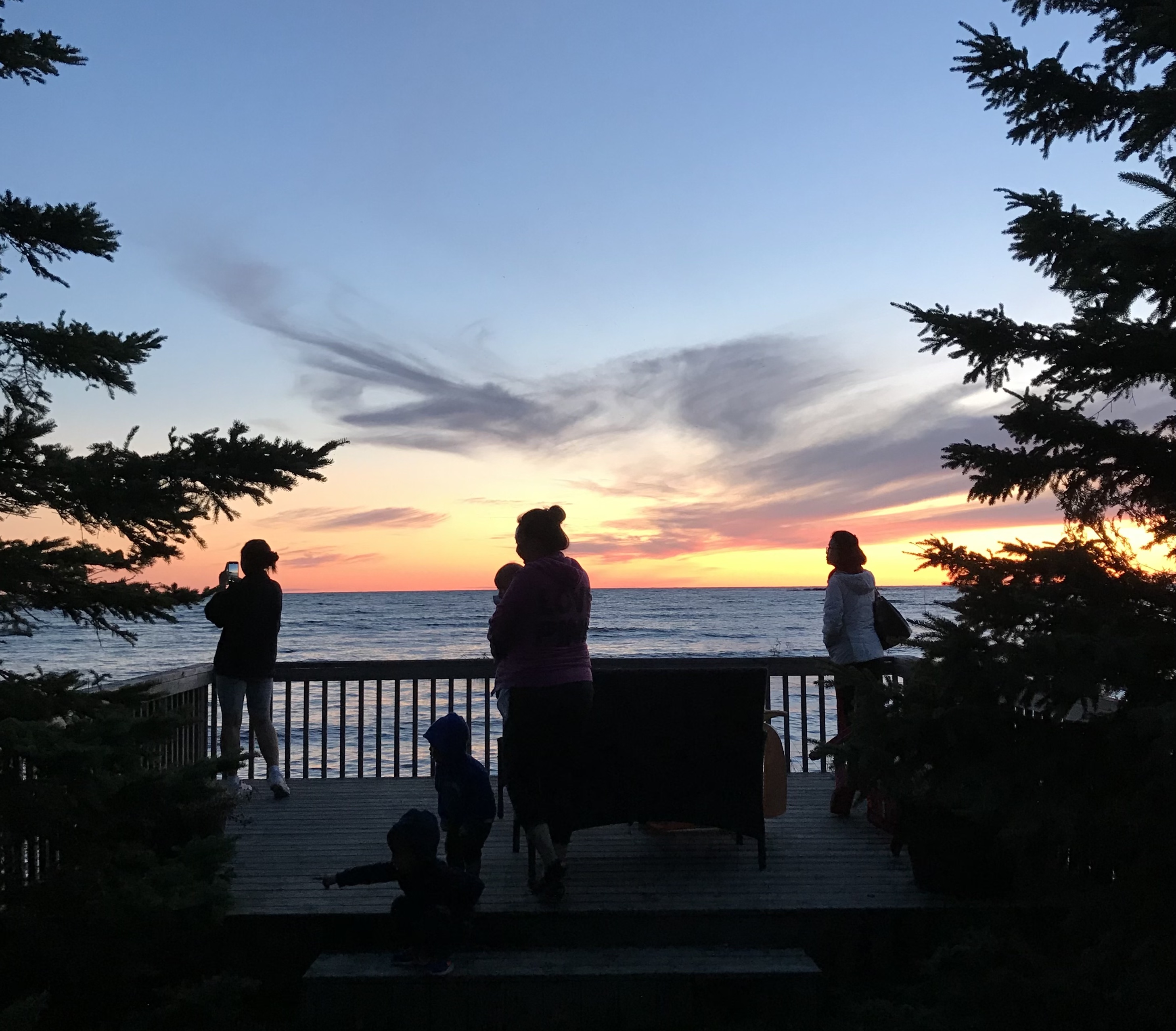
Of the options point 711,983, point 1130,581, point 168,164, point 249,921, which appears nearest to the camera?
point 1130,581

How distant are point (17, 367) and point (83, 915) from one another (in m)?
2.03

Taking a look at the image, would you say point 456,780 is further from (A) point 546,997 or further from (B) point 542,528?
(B) point 542,528

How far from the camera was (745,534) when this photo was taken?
860 inches

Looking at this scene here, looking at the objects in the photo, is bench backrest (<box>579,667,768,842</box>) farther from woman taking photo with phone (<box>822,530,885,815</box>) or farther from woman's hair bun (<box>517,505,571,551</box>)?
woman taking photo with phone (<box>822,530,885,815</box>)

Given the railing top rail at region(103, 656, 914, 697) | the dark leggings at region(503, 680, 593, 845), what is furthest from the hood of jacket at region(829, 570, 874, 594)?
the dark leggings at region(503, 680, 593, 845)

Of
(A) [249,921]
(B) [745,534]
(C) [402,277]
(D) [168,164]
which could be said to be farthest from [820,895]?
(B) [745,534]

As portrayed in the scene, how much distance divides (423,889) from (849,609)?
11.1 ft

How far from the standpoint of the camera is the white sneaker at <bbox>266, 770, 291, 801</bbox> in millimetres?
6871

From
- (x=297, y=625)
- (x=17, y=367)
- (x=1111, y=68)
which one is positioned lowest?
(x=297, y=625)

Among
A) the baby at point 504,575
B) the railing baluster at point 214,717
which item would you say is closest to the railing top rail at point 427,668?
the railing baluster at point 214,717

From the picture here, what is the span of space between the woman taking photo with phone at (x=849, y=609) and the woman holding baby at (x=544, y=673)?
2186mm

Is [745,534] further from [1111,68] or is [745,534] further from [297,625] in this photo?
[297,625]

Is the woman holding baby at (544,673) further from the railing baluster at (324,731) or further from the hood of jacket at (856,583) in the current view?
the railing baluster at (324,731)

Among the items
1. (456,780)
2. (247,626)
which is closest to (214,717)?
(247,626)
